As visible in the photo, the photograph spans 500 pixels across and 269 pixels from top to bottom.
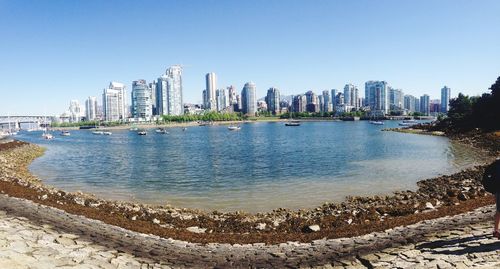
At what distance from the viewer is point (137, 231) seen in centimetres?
1575

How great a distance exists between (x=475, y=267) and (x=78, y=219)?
15.3 meters

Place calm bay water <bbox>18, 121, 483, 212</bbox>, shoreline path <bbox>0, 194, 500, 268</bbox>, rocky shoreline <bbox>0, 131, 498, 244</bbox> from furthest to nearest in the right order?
calm bay water <bbox>18, 121, 483, 212</bbox>, rocky shoreline <bbox>0, 131, 498, 244</bbox>, shoreline path <bbox>0, 194, 500, 268</bbox>

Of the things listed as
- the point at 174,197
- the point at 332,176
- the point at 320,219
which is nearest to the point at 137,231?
the point at 320,219

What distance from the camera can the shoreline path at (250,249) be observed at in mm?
10719

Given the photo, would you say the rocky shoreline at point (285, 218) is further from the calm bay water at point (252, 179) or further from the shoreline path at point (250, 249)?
the calm bay water at point (252, 179)

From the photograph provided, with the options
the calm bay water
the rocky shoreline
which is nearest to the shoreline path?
the rocky shoreline

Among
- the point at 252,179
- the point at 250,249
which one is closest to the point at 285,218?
the point at 250,249

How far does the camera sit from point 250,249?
1324 centimetres

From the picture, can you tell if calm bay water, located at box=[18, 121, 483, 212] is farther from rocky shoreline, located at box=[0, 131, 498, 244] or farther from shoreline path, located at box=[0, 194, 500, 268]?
shoreline path, located at box=[0, 194, 500, 268]

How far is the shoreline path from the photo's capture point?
1072 cm

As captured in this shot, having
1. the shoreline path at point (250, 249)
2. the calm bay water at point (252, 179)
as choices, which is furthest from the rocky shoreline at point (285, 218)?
the calm bay water at point (252, 179)

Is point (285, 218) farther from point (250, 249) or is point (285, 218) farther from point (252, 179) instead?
point (252, 179)

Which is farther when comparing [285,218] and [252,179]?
[252,179]

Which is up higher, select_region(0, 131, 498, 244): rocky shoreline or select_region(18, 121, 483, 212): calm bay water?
select_region(0, 131, 498, 244): rocky shoreline
